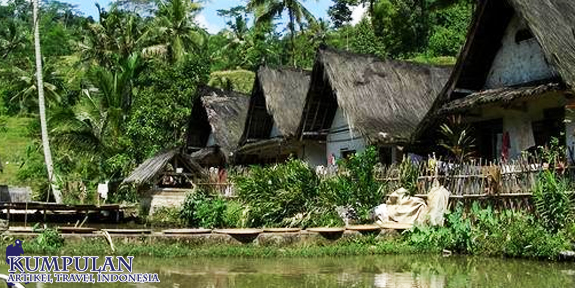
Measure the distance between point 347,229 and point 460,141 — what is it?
340cm

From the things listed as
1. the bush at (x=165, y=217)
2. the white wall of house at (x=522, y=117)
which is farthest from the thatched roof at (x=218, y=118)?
the white wall of house at (x=522, y=117)

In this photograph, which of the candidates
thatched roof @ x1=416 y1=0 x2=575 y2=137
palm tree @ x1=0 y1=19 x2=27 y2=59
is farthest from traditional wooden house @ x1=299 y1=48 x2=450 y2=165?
palm tree @ x1=0 y1=19 x2=27 y2=59

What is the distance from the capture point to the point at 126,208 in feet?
80.6

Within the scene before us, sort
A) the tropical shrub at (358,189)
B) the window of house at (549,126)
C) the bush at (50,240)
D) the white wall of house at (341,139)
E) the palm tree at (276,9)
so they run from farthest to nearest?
1. the palm tree at (276,9)
2. the white wall of house at (341,139)
3. the tropical shrub at (358,189)
4. the window of house at (549,126)
5. the bush at (50,240)

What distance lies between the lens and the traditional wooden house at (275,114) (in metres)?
23.3

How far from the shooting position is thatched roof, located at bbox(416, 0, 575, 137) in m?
13.3

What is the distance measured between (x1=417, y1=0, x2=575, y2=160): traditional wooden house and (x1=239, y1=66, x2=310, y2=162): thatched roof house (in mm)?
6958

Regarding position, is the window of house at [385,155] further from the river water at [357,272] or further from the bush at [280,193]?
the river water at [357,272]

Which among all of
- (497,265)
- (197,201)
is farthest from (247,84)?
(497,265)

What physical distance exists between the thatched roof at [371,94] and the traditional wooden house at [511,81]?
1851 millimetres

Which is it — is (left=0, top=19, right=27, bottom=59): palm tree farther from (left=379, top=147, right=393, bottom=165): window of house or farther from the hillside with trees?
(left=379, top=147, right=393, bottom=165): window of house

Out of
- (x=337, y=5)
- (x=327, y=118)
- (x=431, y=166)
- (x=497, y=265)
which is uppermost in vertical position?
(x=337, y=5)

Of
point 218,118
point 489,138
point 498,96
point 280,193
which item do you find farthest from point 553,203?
point 218,118

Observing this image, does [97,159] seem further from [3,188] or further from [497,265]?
[497,265]
